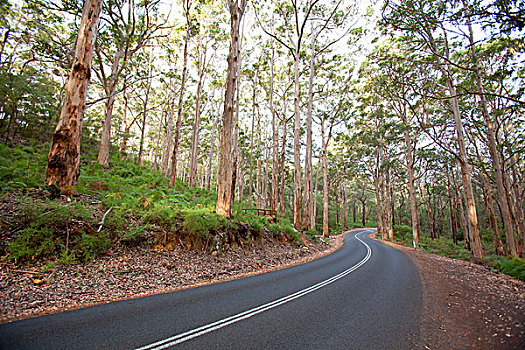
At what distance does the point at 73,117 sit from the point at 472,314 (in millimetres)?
11840

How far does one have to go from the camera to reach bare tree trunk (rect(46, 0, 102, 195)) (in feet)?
22.5

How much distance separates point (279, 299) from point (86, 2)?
438 inches

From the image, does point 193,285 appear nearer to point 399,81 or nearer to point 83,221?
point 83,221

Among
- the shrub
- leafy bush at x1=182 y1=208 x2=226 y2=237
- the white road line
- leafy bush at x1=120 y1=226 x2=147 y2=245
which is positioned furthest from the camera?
the shrub

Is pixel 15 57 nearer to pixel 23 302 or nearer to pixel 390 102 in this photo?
pixel 23 302

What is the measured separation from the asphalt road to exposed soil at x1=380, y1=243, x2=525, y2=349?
311 mm

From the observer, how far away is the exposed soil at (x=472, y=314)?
3.55 m

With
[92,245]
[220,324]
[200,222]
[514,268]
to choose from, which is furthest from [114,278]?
[514,268]

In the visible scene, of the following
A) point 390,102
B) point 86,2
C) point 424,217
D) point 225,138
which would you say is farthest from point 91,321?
point 424,217

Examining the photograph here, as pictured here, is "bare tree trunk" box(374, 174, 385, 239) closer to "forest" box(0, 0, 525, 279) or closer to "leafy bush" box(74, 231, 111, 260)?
"forest" box(0, 0, 525, 279)

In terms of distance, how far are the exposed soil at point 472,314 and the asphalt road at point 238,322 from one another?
1.02 feet

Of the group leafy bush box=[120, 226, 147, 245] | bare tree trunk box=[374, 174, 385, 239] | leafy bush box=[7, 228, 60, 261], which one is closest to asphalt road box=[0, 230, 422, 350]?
leafy bush box=[7, 228, 60, 261]

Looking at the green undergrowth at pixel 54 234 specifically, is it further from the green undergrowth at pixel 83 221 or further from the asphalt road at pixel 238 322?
the asphalt road at pixel 238 322

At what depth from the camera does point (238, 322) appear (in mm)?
3643
